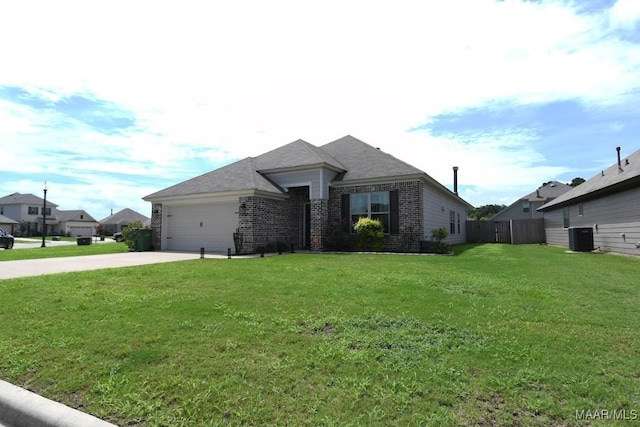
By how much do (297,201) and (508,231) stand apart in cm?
1606

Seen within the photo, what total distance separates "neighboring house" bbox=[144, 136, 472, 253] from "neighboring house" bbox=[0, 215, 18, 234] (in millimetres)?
49925

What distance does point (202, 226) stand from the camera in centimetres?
1672

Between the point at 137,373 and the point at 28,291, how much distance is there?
4.86 metres

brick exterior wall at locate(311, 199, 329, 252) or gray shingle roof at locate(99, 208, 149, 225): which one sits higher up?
gray shingle roof at locate(99, 208, 149, 225)

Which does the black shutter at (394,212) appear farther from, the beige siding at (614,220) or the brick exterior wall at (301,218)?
the beige siding at (614,220)

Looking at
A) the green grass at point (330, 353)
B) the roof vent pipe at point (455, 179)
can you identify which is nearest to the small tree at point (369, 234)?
the green grass at point (330, 353)

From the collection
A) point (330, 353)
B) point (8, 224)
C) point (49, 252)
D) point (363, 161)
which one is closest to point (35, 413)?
point (330, 353)

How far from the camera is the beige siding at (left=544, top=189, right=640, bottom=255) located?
12.3m

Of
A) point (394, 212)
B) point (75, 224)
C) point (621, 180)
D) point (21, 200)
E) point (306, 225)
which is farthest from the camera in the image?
point (75, 224)

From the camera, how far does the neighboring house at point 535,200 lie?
3928 cm

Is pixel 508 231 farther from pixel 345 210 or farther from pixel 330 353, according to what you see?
pixel 330 353

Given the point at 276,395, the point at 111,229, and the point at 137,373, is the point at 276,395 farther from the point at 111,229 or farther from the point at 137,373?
the point at 111,229

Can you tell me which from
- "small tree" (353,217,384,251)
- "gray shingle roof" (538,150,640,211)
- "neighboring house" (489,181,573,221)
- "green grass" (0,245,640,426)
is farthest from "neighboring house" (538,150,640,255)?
"neighboring house" (489,181,573,221)

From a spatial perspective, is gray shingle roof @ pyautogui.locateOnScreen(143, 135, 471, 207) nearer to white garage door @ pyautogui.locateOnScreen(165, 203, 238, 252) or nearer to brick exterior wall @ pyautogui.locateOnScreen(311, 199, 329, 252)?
white garage door @ pyautogui.locateOnScreen(165, 203, 238, 252)
